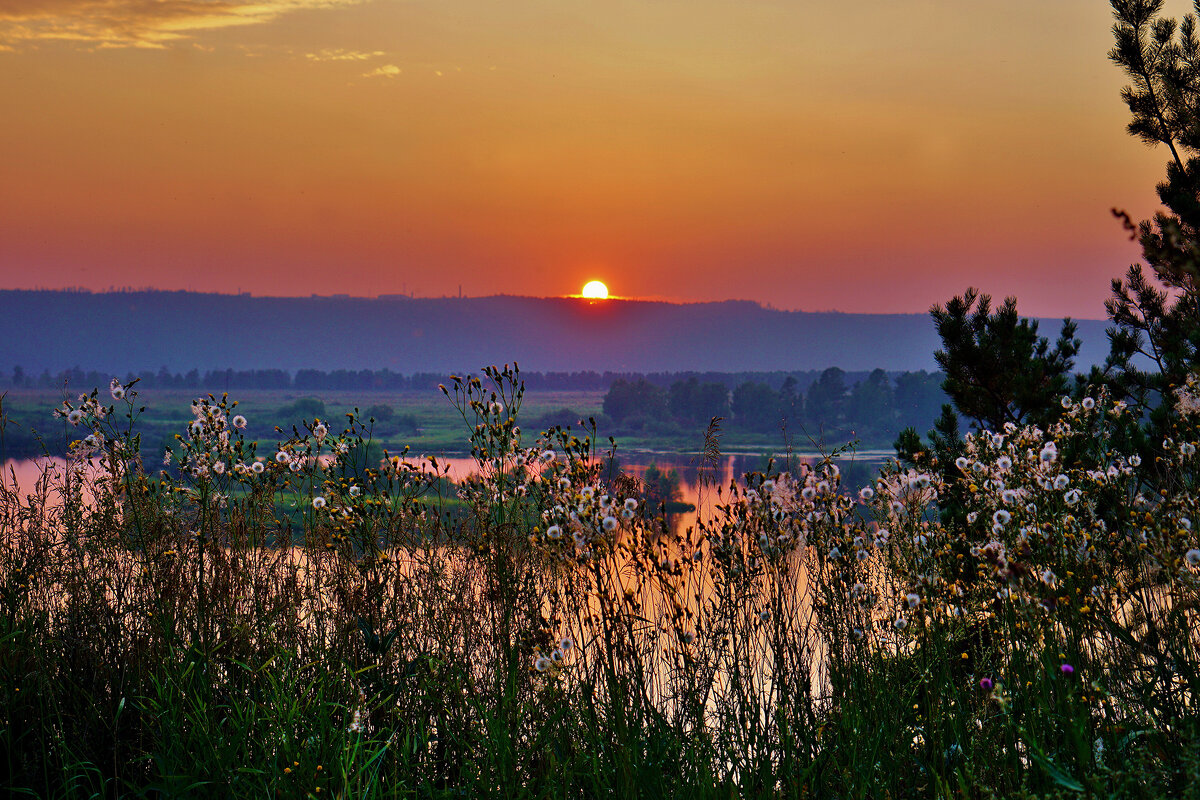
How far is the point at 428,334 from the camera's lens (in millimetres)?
115688

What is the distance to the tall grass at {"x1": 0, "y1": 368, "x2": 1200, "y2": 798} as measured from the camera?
2.90 meters

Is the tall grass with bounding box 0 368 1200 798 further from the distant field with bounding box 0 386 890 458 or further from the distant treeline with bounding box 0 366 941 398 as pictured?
the distant treeline with bounding box 0 366 941 398

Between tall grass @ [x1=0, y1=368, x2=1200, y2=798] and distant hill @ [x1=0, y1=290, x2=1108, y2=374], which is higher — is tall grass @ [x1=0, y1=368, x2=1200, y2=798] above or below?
below

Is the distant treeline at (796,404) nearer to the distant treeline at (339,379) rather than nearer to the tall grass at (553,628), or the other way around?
the distant treeline at (339,379)

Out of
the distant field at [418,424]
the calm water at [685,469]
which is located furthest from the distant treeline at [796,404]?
the calm water at [685,469]

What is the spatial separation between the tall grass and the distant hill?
9447cm

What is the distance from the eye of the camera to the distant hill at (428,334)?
104 metres

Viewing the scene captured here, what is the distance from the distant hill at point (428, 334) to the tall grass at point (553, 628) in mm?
94473

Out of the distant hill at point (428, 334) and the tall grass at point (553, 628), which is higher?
the distant hill at point (428, 334)

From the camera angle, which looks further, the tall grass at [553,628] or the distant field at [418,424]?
the distant field at [418,424]

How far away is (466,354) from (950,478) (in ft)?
351

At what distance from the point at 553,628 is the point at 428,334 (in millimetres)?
114829

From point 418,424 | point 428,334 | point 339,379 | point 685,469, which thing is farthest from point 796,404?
point 428,334

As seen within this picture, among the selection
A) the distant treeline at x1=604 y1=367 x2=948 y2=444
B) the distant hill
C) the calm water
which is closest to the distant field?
the distant treeline at x1=604 y1=367 x2=948 y2=444
